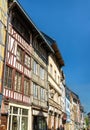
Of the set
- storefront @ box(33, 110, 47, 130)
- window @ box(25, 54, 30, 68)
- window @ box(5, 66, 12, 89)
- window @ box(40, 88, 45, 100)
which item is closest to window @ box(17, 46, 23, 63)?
window @ box(25, 54, 30, 68)

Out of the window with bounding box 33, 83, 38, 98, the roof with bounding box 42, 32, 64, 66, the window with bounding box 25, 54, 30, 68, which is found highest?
the roof with bounding box 42, 32, 64, 66

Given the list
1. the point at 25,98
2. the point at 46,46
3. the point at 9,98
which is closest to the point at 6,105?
the point at 9,98

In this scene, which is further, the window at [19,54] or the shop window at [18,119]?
the window at [19,54]

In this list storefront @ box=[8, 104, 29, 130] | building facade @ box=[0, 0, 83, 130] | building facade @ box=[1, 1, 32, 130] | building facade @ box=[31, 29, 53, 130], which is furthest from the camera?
building facade @ box=[31, 29, 53, 130]

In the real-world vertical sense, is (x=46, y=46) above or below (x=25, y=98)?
above

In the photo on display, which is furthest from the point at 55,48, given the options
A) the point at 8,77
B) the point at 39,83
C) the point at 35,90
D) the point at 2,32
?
the point at 2,32

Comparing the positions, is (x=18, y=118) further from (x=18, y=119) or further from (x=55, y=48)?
(x=55, y=48)

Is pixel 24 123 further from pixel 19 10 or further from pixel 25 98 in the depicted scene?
pixel 19 10

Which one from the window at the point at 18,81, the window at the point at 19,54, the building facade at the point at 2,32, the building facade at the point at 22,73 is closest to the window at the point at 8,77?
the building facade at the point at 22,73

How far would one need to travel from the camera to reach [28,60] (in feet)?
75.0

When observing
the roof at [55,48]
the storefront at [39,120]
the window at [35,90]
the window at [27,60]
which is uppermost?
the roof at [55,48]

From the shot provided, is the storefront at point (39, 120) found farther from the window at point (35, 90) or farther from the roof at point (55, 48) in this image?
the roof at point (55, 48)

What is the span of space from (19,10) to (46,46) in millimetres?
9159

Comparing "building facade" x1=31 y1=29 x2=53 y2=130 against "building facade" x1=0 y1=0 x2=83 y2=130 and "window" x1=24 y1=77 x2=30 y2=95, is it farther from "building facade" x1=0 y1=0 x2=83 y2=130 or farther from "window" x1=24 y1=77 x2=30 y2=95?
"window" x1=24 y1=77 x2=30 y2=95
